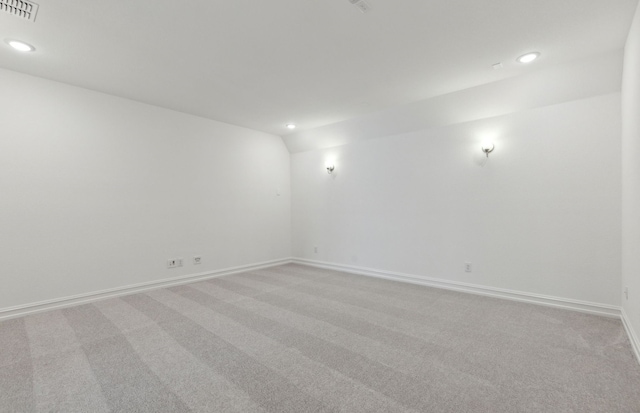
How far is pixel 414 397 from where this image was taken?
1.72 metres

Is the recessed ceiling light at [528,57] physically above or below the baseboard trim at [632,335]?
above

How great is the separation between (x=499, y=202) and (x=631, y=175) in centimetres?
133

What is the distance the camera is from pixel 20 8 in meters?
2.14

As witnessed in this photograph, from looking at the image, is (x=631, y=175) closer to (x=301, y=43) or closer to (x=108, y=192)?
(x=301, y=43)

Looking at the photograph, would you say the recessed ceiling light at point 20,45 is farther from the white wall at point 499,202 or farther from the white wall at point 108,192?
the white wall at point 499,202

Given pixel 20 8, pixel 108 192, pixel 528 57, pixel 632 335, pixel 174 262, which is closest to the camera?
pixel 20 8

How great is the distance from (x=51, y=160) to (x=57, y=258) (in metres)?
1.19

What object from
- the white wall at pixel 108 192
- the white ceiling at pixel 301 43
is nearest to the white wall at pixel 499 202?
the white ceiling at pixel 301 43

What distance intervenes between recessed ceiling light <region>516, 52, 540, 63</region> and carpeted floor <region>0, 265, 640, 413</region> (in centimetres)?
270

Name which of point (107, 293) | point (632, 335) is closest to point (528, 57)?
point (632, 335)

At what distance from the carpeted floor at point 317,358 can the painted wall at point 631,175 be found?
1.45 feet

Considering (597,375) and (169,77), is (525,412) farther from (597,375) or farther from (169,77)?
(169,77)

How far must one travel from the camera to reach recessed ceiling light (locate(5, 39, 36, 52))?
2.58 metres

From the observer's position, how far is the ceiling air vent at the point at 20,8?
2.09 m
